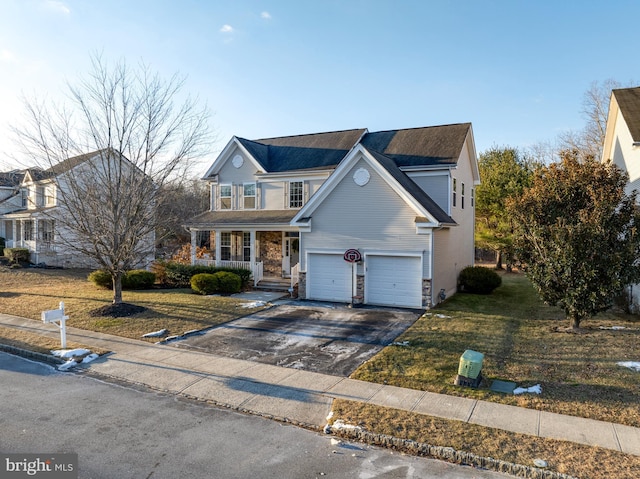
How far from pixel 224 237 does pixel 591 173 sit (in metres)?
17.5

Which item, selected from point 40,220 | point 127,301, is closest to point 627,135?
point 127,301

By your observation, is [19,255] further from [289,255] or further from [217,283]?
[289,255]

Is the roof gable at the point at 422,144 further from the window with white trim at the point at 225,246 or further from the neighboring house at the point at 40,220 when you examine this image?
the neighboring house at the point at 40,220

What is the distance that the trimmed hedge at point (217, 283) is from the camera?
1828 cm

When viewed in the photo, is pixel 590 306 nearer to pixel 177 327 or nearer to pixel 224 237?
pixel 177 327

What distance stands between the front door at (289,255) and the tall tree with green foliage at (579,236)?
37.6 ft

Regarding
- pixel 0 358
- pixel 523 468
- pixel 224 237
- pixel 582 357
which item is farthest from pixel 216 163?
pixel 523 468

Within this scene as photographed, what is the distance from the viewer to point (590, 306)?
1178cm

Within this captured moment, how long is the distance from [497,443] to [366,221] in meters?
11.2

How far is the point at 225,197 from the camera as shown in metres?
23.7

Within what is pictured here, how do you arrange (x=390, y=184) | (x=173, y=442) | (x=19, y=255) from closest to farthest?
(x=173, y=442), (x=390, y=184), (x=19, y=255)

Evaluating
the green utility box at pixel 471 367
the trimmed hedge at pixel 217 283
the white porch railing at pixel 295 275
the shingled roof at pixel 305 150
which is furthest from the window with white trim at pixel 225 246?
the green utility box at pixel 471 367

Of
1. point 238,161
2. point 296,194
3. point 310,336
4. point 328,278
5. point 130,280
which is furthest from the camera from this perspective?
point 238,161

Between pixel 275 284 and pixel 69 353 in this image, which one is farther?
pixel 275 284
